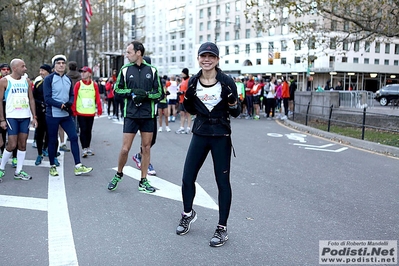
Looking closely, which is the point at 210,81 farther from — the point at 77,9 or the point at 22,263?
the point at 77,9

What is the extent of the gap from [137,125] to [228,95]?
6.97 ft

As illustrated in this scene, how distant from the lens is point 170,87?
50.6ft

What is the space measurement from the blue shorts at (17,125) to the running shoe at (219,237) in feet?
13.6

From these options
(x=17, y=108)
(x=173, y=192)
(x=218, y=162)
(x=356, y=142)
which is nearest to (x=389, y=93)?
(x=356, y=142)

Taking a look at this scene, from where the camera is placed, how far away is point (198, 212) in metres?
5.05

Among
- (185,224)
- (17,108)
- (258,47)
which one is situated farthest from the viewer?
(258,47)

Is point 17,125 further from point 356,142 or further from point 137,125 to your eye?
point 356,142

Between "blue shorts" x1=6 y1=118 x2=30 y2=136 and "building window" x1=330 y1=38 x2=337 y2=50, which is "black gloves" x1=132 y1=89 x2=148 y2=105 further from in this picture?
"building window" x1=330 y1=38 x2=337 y2=50

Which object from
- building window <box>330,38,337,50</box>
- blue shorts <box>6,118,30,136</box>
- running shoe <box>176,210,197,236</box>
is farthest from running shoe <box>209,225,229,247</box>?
building window <box>330,38,337,50</box>

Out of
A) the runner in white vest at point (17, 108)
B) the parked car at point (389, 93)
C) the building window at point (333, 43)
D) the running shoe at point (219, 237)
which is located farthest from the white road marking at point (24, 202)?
the parked car at point (389, 93)

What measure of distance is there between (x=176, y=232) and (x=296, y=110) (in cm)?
1472

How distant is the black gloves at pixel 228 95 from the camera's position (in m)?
4.01

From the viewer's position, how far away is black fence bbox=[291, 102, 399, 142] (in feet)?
37.4

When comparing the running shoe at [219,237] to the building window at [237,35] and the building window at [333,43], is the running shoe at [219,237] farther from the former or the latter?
the building window at [237,35]
